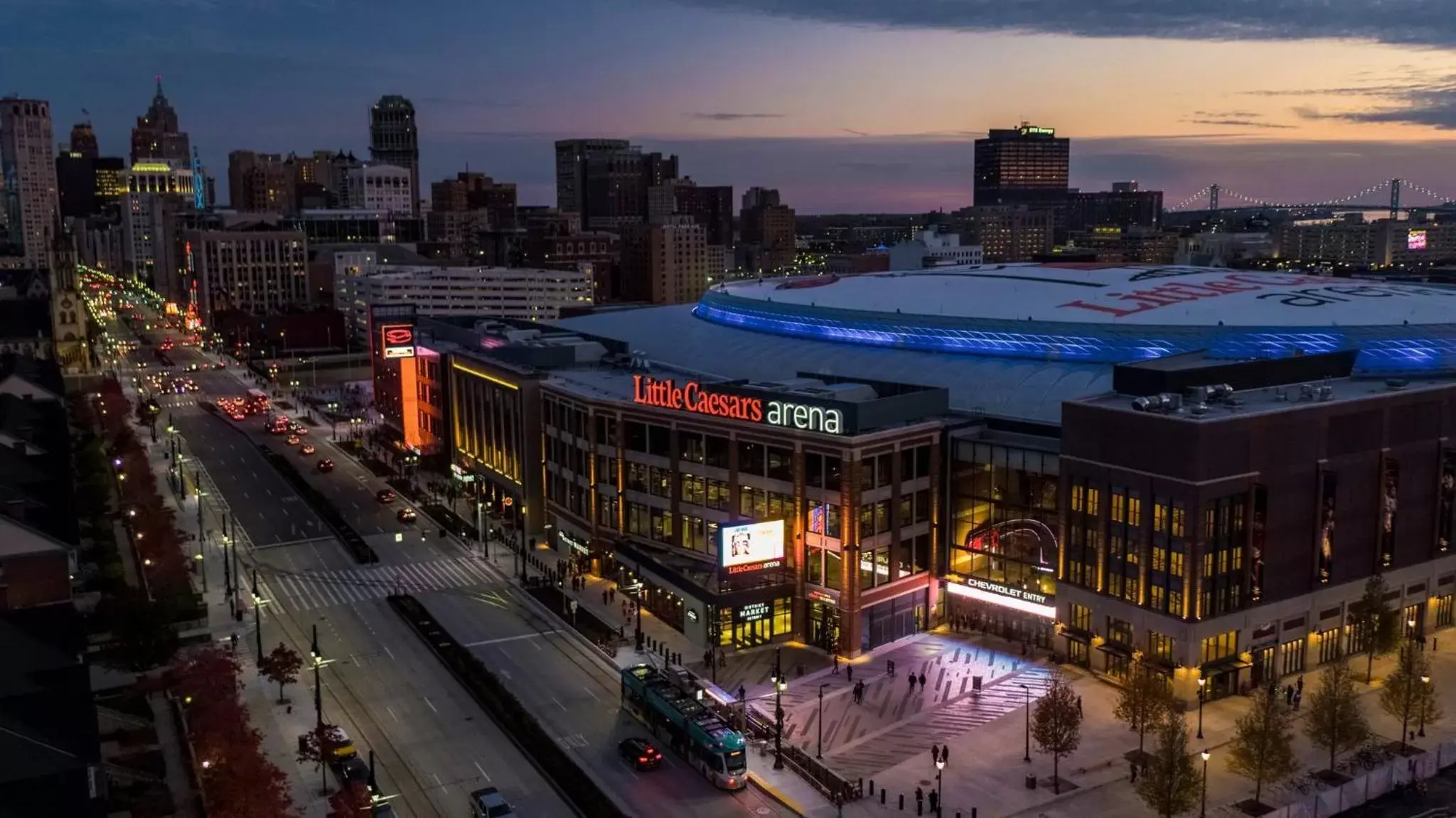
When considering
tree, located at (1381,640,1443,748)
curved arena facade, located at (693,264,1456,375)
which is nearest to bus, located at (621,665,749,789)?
tree, located at (1381,640,1443,748)

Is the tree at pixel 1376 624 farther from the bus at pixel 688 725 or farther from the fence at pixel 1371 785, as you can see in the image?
the bus at pixel 688 725

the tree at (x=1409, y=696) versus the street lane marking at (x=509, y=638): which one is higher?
the tree at (x=1409, y=696)

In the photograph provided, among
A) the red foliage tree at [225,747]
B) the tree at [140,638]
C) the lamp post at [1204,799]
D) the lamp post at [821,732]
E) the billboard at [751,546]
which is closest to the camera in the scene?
the red foliage tree at [225,747]

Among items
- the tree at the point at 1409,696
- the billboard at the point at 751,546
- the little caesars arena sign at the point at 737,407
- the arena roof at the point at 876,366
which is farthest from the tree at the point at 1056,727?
the arena roof at the point at 876,366

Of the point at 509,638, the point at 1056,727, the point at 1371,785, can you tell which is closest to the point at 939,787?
the point at 1056,727

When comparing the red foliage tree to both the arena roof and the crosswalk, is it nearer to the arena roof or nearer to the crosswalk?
the crosswalk

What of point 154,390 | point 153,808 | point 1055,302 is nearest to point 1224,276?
point 1055,302

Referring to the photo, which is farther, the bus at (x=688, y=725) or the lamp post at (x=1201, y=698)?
the lamp post at (x=1201, y=698)

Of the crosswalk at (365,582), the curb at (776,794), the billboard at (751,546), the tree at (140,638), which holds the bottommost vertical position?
the curb at (776,794)

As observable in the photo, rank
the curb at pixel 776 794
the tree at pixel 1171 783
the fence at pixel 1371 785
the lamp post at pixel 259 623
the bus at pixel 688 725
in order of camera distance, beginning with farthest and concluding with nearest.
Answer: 1. the lamp post at pixel 259 623
2. the bus at pixel 688 725
3. the curb at pixel 776 794
4. the fence at pixel 1371 785
5. the tree at pixel 1171 783
